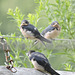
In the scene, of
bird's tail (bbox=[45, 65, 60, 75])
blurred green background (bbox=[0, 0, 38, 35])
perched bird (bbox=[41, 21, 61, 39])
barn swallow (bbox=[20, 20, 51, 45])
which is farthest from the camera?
blurred green background (bbox=[0, 0, 38, 35])

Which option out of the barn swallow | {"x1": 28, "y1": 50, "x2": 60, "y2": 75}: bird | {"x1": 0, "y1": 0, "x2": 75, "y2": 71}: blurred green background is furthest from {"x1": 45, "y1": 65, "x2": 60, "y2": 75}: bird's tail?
{"x1": 0, "y1": 0, "x2": 75, "y2": 71}: blurred green background

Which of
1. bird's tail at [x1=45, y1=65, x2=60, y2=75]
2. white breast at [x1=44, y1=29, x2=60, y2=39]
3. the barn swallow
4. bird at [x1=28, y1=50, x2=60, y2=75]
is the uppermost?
the barn swallow


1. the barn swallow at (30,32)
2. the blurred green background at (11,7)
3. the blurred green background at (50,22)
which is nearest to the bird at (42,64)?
the barn swallow at (30,32)

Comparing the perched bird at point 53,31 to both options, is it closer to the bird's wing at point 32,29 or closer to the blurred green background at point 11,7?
the bird's wing at point 32,29

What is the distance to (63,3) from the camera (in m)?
1.80

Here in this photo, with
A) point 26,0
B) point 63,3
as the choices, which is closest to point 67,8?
point 63,3

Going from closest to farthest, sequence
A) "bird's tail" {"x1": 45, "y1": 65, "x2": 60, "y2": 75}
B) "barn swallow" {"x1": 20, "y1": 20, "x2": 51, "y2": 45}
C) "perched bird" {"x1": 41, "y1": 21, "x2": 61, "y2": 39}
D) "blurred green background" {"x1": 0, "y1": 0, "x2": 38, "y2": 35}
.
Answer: "bird's tail" {"x1": 45, "y1": 65, "x2": 60, "y2": 75}, "barn swallow" {"x1": 20, "y1": 20, "x2": 51, "y2": 45}, "perched bird" {"x1": 41, "y1": 21, "x2": 61, "y2": 39}, "blurred green background" {"x1": 0, "y1": 0, "x2": 38, "y2": 35}

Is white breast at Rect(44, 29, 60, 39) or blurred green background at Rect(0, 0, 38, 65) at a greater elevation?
blurred green background at Rect(0, 0, 38, 65)

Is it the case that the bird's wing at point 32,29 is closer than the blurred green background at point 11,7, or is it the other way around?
the bird's wing at point 32,29

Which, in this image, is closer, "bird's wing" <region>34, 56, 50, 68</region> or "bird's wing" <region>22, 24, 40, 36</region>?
"bird's wing" <region>34, 56, 50, 68</region>

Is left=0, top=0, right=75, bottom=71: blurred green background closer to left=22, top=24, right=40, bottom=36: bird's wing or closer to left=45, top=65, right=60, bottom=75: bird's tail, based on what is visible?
left=22, top=24, right=40, bottom=36: bird's wing

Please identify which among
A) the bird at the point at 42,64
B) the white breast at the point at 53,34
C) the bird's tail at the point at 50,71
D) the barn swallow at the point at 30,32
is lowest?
the bird's tail at the point at 50,71

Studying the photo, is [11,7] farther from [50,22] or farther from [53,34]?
[53,34]

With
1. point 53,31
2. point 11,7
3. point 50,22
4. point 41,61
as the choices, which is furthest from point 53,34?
point 11,7
